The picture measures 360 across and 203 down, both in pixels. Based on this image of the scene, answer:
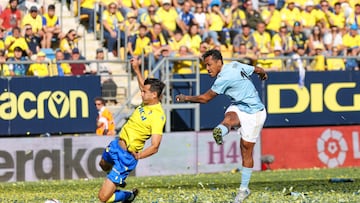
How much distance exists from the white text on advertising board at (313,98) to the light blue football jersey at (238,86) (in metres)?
9.77

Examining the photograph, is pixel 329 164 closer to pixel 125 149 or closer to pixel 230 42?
pixel 230 42

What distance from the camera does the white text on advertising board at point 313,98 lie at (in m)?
23.8

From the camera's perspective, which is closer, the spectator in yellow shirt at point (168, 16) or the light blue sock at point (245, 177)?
the light blue sock at point (245, 177)

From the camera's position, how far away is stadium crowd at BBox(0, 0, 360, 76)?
22281 mm

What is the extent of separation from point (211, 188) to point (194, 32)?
8.14m

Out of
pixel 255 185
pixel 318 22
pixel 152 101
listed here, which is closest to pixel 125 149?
pixel 152 101

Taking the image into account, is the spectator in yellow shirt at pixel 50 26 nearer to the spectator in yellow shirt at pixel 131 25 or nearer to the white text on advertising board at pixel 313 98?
the spectator in yellow shirt at pixel 131 25

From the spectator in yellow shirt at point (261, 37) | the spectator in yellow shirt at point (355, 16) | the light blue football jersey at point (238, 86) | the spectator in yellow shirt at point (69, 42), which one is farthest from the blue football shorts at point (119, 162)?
the spectator in yellow shirt at point (355, 16)

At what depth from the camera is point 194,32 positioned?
24.4 metres

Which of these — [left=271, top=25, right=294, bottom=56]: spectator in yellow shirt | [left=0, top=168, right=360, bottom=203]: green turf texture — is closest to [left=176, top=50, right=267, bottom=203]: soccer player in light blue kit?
[left=0, top=168, right=360, bottom=203]: green turf texture

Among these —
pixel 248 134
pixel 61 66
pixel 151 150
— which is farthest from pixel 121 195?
pixel 61 66

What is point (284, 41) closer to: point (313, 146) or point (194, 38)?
point (194, 38)

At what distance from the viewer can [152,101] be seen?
12.6 m

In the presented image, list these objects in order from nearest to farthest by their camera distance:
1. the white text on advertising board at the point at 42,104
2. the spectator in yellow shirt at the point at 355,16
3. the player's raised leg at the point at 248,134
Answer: the player's raised leg at the point at 248,134 → the white text on advertising board at the point at 42,104 → the spectator in yellow shirt at the point at 355,16
